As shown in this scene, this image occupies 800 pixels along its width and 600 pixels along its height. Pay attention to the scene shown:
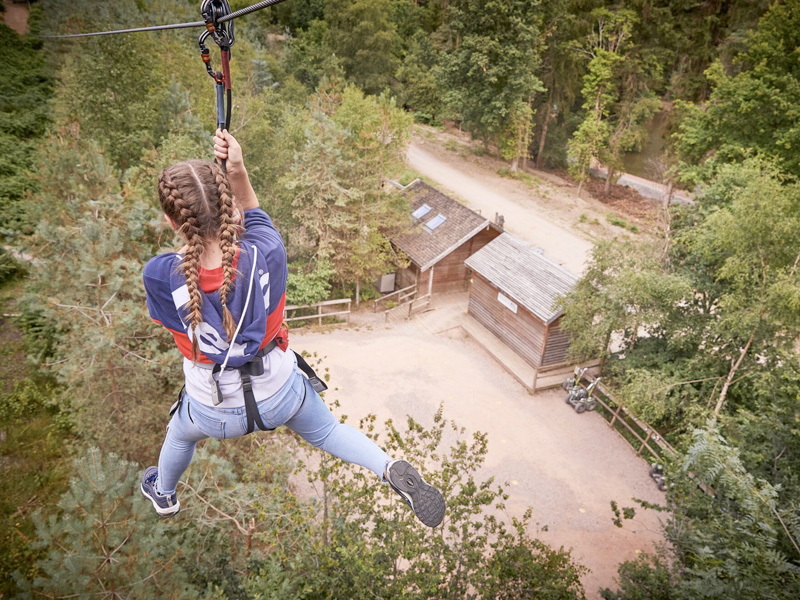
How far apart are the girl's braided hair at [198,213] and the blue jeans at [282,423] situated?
0.68 m

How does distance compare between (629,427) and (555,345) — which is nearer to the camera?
(629,427)

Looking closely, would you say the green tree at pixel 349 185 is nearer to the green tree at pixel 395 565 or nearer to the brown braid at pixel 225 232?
the green tree at pixel 395 565

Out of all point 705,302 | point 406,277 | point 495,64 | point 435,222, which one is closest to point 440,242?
point 435,222

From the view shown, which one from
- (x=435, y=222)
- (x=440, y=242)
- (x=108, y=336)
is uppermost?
(x=108, y=336)

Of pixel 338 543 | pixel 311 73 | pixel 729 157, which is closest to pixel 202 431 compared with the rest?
pixel 338 543

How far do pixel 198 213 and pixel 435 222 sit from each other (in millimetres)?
18215

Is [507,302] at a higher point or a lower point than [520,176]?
lower

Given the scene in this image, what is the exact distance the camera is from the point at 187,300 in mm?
2586

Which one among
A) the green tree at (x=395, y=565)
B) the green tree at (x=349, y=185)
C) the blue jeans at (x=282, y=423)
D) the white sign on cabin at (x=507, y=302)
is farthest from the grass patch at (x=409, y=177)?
the blue jeans at (x=282, y=423)

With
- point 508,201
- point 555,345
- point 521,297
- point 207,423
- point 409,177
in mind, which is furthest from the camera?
point 409,177

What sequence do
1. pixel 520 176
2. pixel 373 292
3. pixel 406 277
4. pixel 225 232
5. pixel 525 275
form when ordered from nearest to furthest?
1. pixel 225 232
2. pixel 525 275
3. pixel 373 292
4. pixel 406 277
5. pixel 520 176

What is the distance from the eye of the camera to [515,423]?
13.9 metres

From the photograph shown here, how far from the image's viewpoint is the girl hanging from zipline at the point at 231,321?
8.18 feet

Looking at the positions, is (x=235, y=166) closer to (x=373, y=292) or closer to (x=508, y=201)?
(x=373, y=292)
